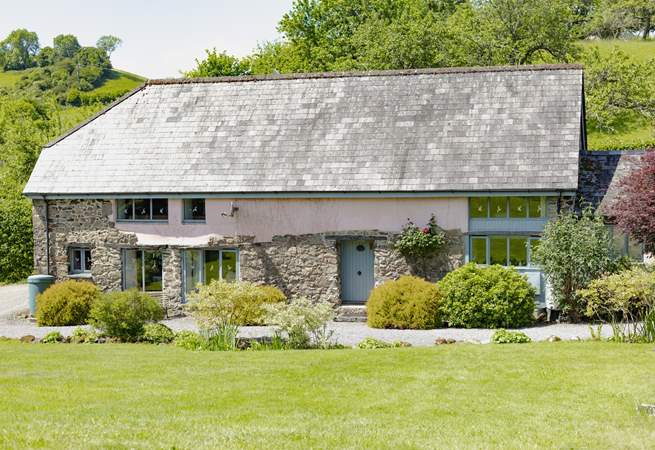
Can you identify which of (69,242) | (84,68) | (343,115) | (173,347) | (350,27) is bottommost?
(173,347)

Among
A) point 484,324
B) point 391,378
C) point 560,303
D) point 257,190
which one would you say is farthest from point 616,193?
point 391,378

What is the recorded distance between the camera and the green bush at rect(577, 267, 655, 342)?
1958 centimetres

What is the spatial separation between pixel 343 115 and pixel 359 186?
10.7 feet

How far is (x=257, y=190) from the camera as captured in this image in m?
26.5

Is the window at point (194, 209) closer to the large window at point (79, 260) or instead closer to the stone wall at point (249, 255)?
the stone wall at point (249, 255)

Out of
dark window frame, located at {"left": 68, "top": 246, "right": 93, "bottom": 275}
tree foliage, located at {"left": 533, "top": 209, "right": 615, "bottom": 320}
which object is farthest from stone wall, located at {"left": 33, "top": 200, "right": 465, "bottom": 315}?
tree foliage, located at {"left": 533, "top": 209, "right": 615, "bottom": 320}

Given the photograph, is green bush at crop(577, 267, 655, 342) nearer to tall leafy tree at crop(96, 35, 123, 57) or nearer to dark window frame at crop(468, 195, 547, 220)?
dark window frame at crop(468, 195, 547, 220)

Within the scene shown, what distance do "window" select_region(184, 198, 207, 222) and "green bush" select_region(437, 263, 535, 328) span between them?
25.8 feet

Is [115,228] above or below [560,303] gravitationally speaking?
above

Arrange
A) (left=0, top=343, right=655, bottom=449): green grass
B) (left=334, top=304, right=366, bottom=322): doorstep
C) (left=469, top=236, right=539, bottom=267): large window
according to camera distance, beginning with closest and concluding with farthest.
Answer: (left=0, top=343, right=655, bottom=449): green grass → (left=469, top=236, right=539, bottom=267): large window → (left=334, top=304, right=366, bottom=322): doorstep

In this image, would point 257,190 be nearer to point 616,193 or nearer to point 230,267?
point 230,267

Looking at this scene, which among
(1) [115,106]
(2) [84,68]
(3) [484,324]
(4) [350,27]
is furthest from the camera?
(2) [84,68]

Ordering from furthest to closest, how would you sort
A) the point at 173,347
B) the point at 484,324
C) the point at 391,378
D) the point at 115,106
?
1. the point at 115,106
2. the point at 484,324
3. the point at 173,347
4. the point at 391,378

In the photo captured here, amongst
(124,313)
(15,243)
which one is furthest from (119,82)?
(124,313)
